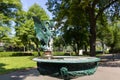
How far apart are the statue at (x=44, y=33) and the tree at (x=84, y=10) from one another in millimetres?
17106

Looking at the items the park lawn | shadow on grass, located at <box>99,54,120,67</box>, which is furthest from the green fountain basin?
shadow on grass, located at <box>99,54,120,67</box>

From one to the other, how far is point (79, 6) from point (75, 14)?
2184 millimetres

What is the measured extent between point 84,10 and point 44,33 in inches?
794

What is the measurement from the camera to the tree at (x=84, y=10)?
1044 inches

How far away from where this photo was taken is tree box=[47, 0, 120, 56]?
26516 mm

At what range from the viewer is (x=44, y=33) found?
766cm

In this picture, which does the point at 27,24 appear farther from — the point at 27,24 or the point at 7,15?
the point at 7,15

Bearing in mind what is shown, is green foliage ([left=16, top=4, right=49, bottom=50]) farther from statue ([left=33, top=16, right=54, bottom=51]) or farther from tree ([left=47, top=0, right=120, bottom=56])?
statue ([left=33, top=16, right=54, bottom=51])

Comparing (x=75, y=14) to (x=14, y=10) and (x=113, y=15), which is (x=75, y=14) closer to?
(x=113, y=15)

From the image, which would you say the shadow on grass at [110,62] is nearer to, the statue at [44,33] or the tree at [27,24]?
the statue at [44,33]

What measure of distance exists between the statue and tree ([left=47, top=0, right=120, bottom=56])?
17.1 m

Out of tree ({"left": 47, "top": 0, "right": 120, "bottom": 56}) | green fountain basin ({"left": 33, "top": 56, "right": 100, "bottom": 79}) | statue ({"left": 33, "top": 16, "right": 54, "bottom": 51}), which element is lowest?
green fountain basin ({"left": 33, "top": 56, "right": 100, "bottom": 79})

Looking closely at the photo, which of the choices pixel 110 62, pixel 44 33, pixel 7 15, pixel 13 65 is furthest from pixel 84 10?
pixel 44 33

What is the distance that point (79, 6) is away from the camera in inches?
1008
